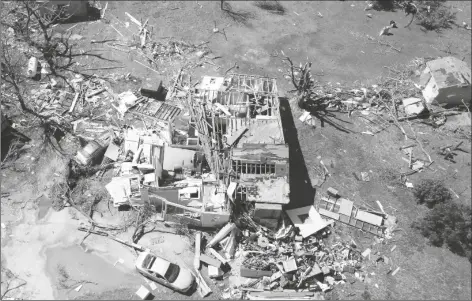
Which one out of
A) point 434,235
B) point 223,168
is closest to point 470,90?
point 434,235

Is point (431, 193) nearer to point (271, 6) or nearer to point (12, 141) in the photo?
point (271, 6)

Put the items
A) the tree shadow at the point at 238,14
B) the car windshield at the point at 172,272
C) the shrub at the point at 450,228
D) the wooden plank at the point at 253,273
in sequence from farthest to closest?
1. the tree shadow at the point at 238,14
2. the shrub at the point at 450,228
3. the wooden plank at the point at 253,273
4. the car windshield at the point at 172,272

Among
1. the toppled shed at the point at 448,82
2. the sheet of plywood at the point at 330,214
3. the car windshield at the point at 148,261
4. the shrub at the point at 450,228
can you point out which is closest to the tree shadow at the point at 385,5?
the toppled shed at the point at 448,82

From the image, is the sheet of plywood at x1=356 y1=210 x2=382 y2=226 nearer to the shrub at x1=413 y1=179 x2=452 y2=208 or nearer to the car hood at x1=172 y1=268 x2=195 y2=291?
the shrub at x1=413 y1=179 x2=452 y2=208

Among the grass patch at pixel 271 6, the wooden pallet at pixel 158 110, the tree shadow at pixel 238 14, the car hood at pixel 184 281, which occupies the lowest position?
the car hood at pixel 184 281

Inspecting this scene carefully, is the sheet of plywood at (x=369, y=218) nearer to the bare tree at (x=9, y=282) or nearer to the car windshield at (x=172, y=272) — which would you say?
the car windshield at (x=172, y=272)

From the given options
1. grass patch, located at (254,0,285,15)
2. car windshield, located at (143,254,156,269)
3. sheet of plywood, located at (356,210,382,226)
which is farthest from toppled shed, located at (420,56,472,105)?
car windshield, located at (143,254,156,269)
